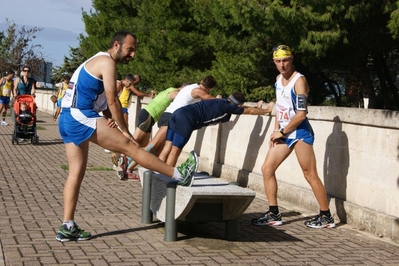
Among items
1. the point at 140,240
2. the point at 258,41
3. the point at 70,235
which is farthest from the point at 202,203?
the point at 258,41

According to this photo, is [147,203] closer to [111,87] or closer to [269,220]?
[269,220]

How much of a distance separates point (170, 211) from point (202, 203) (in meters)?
0.33

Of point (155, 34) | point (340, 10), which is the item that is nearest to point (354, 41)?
point (340, 10)

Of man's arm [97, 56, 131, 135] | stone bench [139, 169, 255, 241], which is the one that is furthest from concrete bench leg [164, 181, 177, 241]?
man's arm [97, 56, 131, 135]

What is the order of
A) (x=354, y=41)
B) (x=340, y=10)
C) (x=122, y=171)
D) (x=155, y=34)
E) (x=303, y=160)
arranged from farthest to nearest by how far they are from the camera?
(x=155, y=34)
(x=354, y=41)
(x=340, y=10)
(x=122, y=171)
(x=303, y=160)

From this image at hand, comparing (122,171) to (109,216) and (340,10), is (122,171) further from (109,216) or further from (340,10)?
(340,10)

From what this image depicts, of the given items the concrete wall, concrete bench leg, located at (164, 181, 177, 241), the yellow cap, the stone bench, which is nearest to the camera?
the stone bench

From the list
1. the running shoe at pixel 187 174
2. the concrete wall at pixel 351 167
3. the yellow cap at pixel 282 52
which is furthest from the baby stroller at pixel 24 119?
the running shoe at pixel 187 174

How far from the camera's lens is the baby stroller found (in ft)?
66.9

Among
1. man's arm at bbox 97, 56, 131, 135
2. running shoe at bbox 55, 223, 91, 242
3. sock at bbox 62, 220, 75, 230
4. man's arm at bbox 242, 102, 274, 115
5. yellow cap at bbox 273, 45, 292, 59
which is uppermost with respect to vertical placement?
yellow cap at bbox 273, 45, 292, 59

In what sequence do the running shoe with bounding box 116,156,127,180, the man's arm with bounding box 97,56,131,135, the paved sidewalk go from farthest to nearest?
the running shoe with bounding box 116,156,127,180 < the man's arm with bounding box 97,56,131,135 < the paved sidewalk

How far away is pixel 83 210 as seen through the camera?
988cm

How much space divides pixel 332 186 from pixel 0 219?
4.15 meters

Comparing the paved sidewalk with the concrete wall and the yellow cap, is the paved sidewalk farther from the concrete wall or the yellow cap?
the yellow cap
